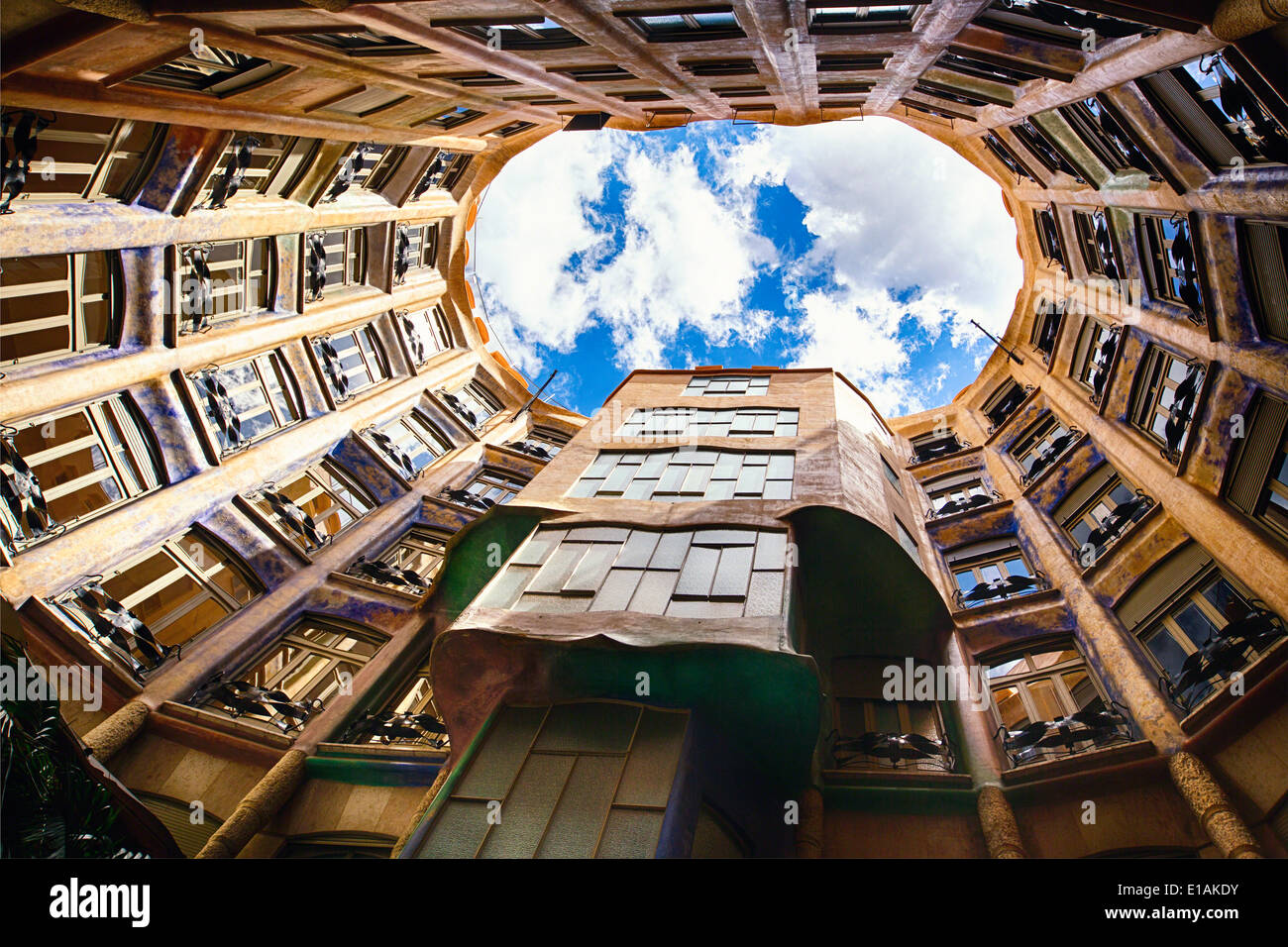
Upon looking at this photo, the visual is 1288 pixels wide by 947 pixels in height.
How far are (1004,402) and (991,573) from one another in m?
9.98

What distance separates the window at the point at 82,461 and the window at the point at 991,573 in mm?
19730

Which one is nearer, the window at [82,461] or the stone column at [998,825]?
the stone column at [998,825]

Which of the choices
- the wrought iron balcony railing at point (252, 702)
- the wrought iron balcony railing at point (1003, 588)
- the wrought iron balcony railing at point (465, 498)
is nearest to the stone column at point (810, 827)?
the wrought iron balcony railing at point (1003, 588)

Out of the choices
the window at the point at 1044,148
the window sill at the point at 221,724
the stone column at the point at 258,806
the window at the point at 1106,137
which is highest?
the window at the point at 1044,148

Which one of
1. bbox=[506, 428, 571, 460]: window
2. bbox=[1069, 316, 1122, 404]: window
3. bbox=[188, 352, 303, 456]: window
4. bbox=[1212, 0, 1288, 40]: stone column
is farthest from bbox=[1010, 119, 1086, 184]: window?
bbox=[188, 352, 303, 456]: window

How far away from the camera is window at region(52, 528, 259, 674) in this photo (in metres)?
12.5

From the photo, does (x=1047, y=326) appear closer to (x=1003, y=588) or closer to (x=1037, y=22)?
(x=1003, y=588)

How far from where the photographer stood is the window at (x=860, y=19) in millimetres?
12305

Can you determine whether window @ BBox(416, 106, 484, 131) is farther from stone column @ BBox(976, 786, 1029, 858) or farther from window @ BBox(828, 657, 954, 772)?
stone column @ BBox(976, 786, 1029, 858)

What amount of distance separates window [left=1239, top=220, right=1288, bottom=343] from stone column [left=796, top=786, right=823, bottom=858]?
11289 millimetres

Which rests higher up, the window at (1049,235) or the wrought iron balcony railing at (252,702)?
the window at (1049,235)

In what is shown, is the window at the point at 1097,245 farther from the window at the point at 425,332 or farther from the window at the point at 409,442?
the window at the point at 425,332

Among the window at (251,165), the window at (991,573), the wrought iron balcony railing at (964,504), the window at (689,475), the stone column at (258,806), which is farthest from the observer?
the wrought iron balcony railing at (964,504)

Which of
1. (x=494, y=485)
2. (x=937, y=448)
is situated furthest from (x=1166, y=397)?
(x=494, y=485)
